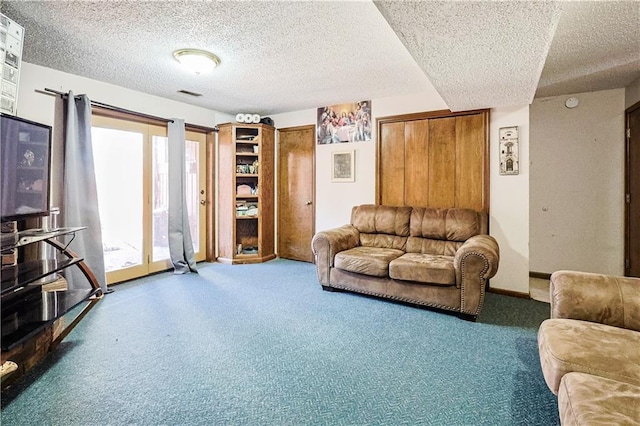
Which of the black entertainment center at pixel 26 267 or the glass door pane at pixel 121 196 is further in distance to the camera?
the glass door pane at pixel 121 196

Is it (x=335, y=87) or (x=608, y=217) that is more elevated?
(x=335, y=87)

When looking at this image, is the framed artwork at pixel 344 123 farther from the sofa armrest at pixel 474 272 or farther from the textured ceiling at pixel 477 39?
the sofa armrest at pixel 474 272

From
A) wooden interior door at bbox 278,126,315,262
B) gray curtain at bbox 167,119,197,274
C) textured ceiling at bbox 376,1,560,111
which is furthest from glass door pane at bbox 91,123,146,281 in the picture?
textured ceiling at bbox 376,1,560,111

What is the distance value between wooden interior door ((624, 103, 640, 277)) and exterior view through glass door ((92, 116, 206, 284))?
221 inches

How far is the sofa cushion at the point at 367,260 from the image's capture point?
3166mm

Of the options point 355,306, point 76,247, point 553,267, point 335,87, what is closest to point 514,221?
point 553,267

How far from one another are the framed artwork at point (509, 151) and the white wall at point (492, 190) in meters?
0.05

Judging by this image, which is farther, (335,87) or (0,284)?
(335,87)

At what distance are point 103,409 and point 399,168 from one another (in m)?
3.75

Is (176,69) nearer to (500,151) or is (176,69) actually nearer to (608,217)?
(500,151)

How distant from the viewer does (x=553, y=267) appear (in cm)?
420

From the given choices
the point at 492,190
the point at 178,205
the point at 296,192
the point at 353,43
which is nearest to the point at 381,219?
the point at 492,190

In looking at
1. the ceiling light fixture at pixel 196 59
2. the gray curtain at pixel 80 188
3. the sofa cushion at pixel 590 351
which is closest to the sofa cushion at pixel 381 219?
the sofa cushion at pixel 590 351

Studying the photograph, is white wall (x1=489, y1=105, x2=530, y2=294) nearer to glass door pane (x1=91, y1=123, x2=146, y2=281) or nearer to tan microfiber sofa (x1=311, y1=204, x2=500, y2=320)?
tan microfiber sofa (x1=311, y1=204, x2=500, y2=320)
